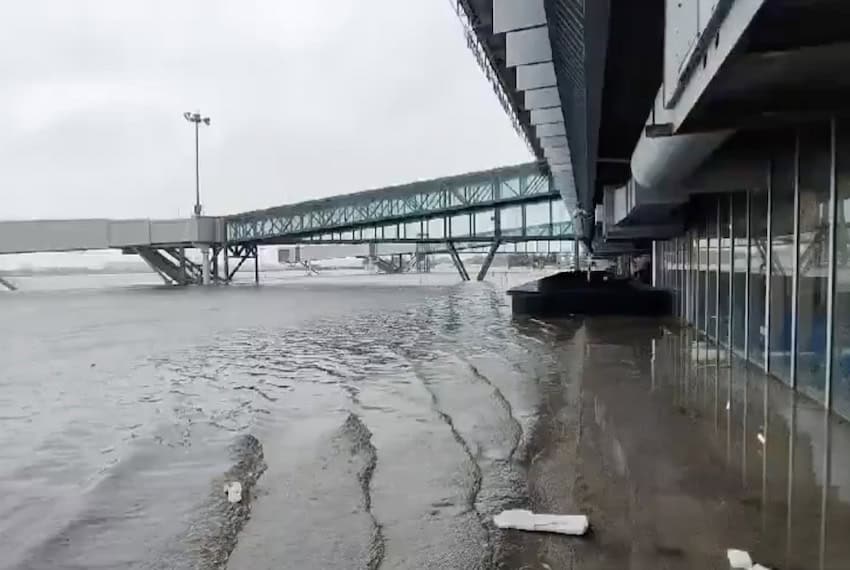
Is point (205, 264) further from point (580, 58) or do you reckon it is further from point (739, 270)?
point (580, 58)

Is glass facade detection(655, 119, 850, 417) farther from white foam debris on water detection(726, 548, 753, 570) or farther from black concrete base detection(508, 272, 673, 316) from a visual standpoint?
black concrete base detection(508, 272, 673, 316)

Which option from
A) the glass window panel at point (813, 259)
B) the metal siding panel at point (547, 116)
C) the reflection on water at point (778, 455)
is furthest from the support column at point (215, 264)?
the glass window panel at point (813, 259)

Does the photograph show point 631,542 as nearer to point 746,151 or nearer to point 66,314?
point 746,151

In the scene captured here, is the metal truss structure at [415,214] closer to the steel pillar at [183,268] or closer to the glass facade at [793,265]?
the steel pillar at [183,268]

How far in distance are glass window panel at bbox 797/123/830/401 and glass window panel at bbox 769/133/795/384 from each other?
16.8 inches

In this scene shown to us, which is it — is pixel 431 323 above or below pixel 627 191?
below

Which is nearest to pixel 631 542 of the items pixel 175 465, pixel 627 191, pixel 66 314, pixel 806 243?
pixel 175 465

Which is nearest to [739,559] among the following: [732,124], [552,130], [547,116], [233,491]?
[233,491]

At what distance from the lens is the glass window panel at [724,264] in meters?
12.7

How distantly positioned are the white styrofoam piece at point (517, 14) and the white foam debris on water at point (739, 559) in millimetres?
4761

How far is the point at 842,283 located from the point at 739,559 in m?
4.43

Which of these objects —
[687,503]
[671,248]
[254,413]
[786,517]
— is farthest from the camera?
[671,248]

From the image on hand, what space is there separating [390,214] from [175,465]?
42.1 metres

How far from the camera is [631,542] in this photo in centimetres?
405
